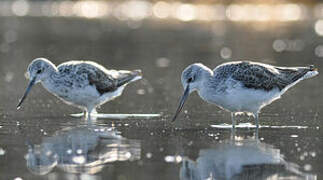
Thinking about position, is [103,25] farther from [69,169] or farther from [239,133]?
[69,169]

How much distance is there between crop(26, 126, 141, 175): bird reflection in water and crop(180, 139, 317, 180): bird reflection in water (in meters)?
0.92

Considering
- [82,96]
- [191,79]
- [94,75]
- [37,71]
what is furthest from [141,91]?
[191,79]

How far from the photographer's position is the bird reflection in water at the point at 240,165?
29.7ft

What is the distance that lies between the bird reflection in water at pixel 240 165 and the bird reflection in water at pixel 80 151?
3.03 feet

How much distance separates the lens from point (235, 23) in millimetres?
40938

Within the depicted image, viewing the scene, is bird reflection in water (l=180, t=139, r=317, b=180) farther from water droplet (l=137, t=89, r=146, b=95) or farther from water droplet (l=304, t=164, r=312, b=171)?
water droplet (l=137, t=89, r=146, b=95)

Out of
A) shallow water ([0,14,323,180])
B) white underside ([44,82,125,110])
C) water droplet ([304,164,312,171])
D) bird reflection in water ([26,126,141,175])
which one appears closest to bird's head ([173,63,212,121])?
shallow water ([0,14,323,180])

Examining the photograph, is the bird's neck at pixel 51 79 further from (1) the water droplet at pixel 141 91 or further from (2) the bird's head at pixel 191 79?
(1) the water droplet at pixel 141 91

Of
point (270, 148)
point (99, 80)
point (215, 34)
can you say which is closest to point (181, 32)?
point (215, 34)

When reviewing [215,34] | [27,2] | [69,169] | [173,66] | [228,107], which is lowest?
[69,169]

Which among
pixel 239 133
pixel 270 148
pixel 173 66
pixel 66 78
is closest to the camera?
pixel 270 148

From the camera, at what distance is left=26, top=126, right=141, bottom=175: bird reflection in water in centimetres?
956

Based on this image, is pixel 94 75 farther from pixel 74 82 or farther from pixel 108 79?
pixel 74 82

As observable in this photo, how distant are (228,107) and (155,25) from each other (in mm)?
27408
